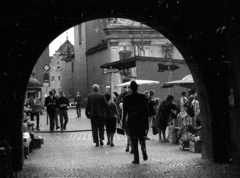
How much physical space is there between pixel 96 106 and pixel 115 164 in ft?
17.3

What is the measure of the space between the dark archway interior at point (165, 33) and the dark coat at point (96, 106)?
16.8 ft

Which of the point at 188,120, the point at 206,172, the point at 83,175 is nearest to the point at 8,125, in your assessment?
the point at 83,175

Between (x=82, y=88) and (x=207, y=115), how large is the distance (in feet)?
190

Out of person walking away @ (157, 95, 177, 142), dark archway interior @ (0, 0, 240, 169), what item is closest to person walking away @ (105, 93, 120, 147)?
person walking away @ (157, 95, 177, 142)

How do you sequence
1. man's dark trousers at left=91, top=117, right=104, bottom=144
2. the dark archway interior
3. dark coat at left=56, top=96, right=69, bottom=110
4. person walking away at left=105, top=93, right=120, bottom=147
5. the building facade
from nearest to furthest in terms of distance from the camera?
the dark archway interior < man's dark trousers at left=91, top=117, right=104, bottom=144 < person walking away at left=105, top=93, right=120, bottom=147 < dark coat at left=56, top=96, right=69, bottom=110 < the building facade

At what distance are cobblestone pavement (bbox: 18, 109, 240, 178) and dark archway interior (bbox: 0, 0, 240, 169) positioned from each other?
2.54 ft

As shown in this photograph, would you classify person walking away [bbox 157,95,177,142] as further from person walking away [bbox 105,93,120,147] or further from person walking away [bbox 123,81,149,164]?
person walking away [bbox 123,81,149,164]

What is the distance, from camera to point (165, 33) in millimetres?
12945

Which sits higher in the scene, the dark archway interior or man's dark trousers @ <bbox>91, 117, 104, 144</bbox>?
the dark archway interior

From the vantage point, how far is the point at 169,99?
19016 millimetres

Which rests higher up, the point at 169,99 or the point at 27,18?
the point at 27,18

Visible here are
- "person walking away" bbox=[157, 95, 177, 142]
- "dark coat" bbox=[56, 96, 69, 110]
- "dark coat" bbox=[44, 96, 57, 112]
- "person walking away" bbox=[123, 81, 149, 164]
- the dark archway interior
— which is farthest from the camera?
"dark coat" bbox=[44, 96, 57, 112]

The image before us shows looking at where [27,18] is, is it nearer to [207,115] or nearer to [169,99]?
[207,115]

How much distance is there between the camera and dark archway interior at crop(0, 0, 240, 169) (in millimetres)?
11484
